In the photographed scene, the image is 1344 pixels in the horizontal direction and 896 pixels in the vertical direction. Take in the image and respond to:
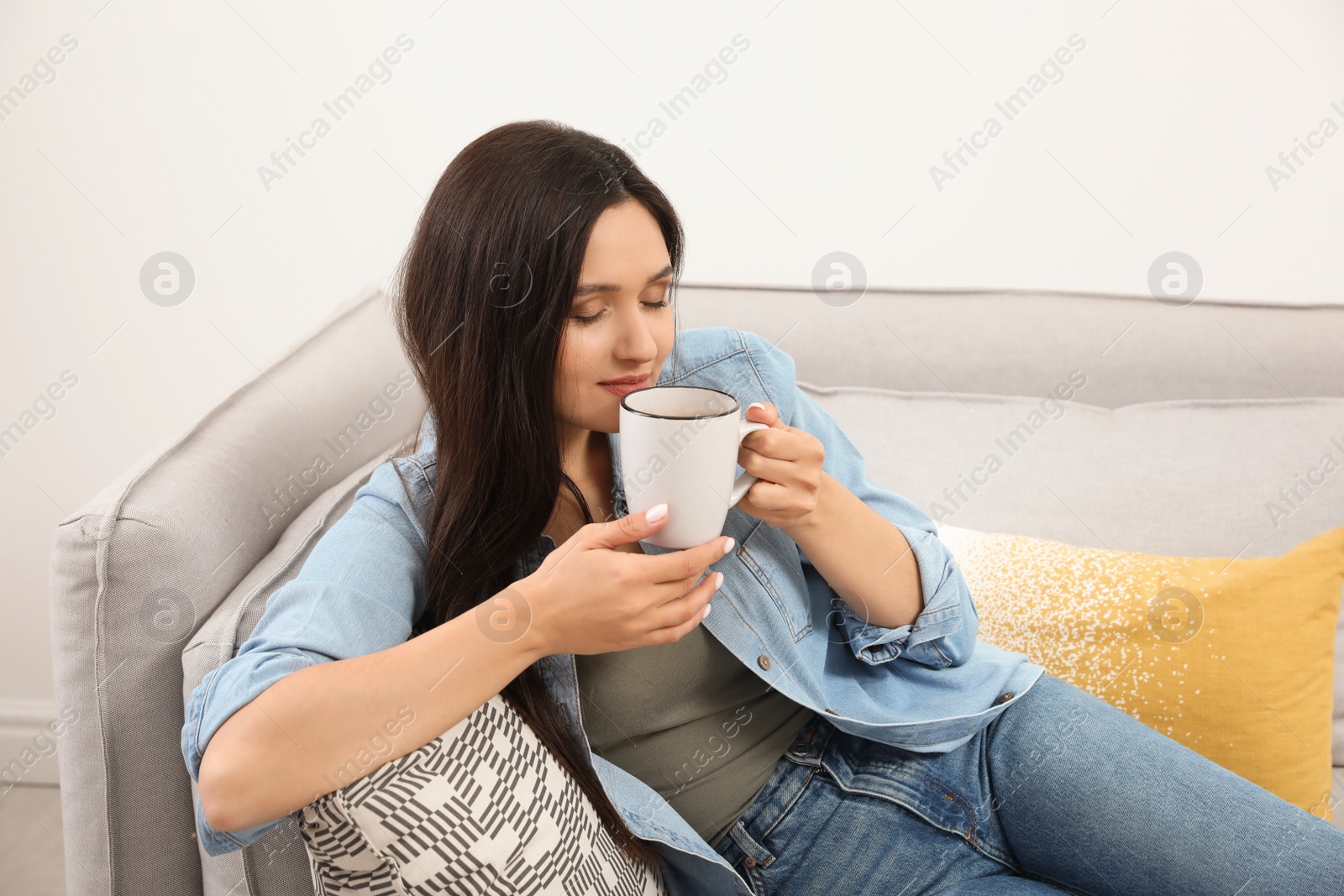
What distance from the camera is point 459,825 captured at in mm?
800

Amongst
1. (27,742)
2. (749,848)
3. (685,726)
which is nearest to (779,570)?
(685,726)

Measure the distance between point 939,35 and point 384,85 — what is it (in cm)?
114

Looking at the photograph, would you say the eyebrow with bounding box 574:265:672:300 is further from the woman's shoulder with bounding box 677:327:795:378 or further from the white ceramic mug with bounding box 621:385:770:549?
the woman's shoulder with bounding box 677:327:795:378

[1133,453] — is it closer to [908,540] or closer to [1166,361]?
[1166,361]

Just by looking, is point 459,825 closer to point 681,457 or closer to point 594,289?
point 681,457

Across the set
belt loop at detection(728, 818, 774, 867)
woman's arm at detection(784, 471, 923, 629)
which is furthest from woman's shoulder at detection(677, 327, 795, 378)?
belt loop at detection(728, 818, 774, 867)

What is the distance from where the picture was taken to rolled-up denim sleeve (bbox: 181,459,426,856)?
32.2 inches

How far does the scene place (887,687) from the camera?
116 centimetres

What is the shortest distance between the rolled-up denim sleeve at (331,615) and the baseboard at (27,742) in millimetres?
1744

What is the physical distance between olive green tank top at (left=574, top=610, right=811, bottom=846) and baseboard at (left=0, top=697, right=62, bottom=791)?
1.90 meters

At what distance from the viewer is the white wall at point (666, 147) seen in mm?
1769

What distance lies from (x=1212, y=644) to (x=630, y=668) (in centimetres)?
79

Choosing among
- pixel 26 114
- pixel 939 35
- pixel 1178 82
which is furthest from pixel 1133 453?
pixel 26 114

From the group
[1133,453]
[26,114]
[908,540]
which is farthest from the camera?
[26,114]
